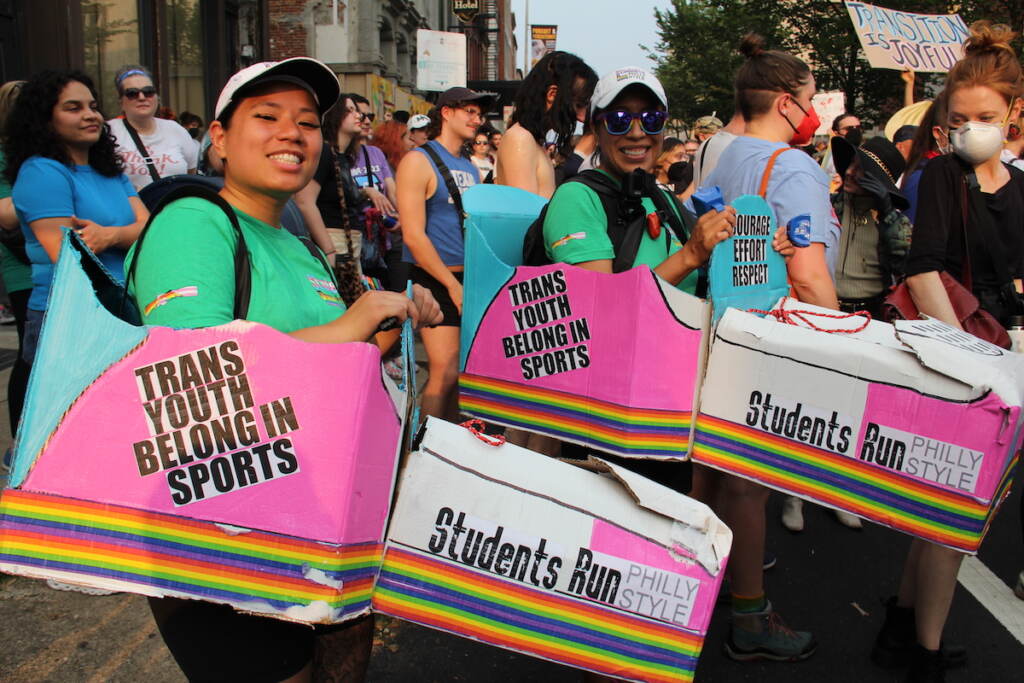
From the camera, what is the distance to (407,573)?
1632 millimetres

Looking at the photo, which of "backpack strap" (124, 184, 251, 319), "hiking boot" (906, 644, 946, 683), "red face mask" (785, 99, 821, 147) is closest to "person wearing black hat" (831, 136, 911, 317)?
"red face mask" (785, 99, 821, 147)

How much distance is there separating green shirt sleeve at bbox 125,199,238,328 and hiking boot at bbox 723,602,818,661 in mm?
2307

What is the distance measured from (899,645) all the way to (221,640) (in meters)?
2.53

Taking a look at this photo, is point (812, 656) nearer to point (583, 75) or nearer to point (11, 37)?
point (583, 75)

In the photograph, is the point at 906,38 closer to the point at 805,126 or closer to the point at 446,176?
the point at 446,176

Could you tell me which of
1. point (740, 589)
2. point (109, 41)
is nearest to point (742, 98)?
point (740, 589)

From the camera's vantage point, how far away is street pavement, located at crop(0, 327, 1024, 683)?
115 inches

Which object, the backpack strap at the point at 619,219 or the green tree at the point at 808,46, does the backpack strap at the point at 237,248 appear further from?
the green tree at the point at 808,46

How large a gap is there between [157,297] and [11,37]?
30.1 ft

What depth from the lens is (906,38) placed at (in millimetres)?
10336

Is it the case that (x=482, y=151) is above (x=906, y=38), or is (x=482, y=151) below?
below

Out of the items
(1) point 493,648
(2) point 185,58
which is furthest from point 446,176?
(2) point 185,58

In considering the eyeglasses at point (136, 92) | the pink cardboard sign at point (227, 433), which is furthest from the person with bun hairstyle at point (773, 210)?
the eyeglasses at point (136, 92)

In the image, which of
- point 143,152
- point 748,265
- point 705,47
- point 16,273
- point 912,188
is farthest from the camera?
point 705,47
